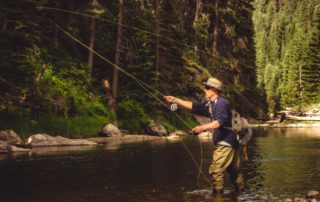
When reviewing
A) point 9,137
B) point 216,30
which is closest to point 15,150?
point 9,137

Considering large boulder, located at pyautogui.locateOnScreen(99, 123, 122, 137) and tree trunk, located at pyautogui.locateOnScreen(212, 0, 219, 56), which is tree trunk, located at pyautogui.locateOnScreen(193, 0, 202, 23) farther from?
large boulder, located at pyautogui.locateOnScreen(99, 123, 122, 137)

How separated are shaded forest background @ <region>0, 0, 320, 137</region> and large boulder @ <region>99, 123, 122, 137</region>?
0.43 m

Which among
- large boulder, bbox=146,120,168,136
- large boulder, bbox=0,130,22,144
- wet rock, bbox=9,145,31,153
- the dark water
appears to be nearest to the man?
the dark water

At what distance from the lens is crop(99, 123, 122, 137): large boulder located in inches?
1298

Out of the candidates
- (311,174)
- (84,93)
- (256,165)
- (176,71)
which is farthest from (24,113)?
(176,71)

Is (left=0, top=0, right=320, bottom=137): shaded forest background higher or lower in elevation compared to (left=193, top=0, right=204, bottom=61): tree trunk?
lower

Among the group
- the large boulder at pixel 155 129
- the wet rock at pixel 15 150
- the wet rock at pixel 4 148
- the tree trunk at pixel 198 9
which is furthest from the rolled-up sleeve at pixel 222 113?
the tree trunk at pixel 198 9

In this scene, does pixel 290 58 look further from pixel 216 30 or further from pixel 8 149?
pixel 8 149

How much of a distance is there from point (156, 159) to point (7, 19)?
1212 cm

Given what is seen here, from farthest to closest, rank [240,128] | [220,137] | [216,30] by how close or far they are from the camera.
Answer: [216,30] < [240,128] < [220,137]

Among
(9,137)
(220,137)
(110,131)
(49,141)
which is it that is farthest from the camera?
(110,131)

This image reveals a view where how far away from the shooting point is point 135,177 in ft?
46.7

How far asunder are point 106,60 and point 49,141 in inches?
538

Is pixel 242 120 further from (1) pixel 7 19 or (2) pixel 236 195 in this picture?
(1) pixel 7 19
